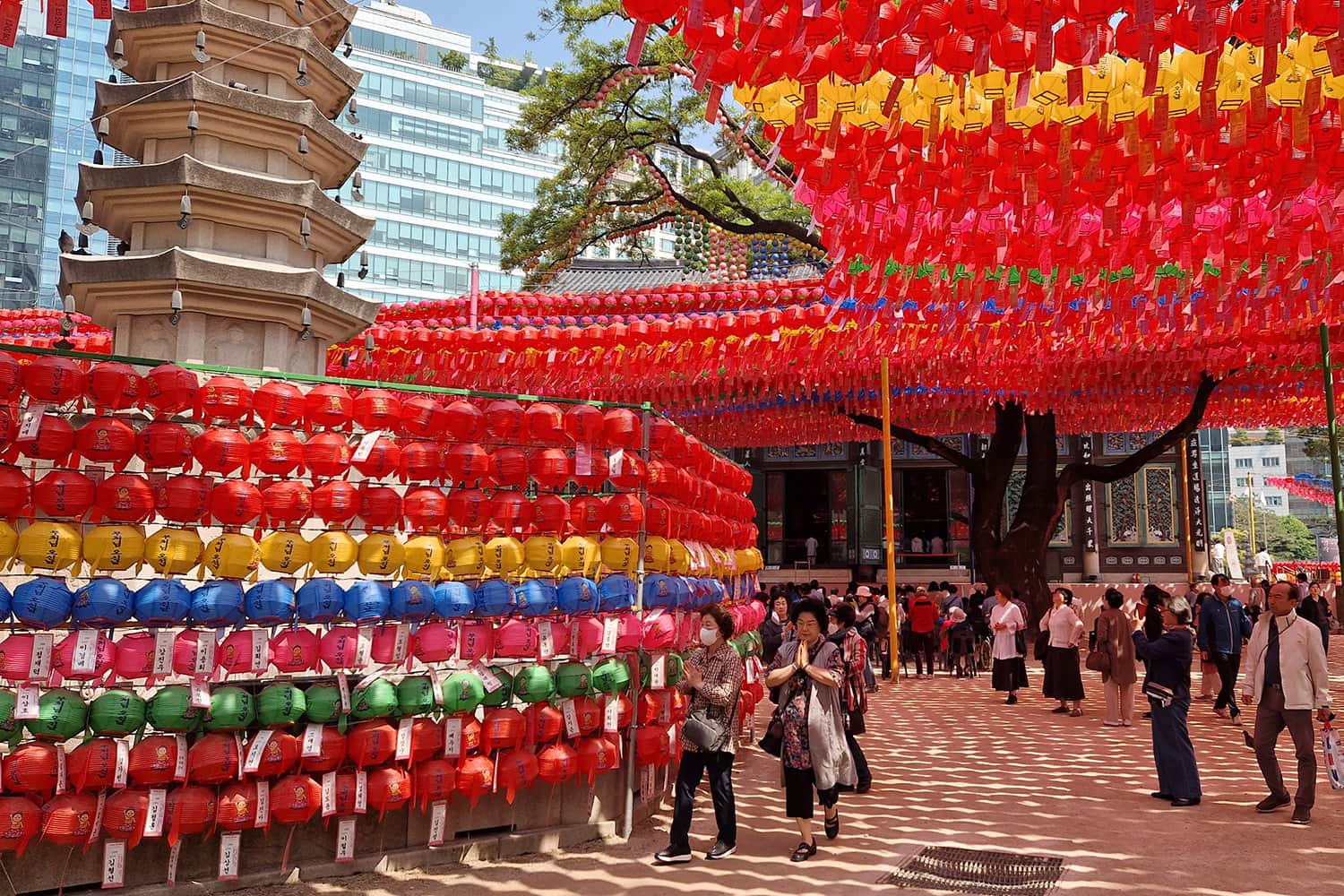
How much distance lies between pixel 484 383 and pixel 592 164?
820cm

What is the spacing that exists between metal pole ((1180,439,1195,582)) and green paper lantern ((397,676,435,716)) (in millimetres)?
20296

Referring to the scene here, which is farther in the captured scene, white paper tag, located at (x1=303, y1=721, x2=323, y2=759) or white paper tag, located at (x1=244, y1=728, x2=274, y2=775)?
white paper tag, located at (x1=303, y1=721, x2=323, y2=759)

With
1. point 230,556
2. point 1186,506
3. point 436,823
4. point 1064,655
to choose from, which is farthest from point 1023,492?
point 230,556

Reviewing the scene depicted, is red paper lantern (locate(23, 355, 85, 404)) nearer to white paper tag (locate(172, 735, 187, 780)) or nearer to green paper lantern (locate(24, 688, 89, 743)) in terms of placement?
green paper lantern (locate(24, 688, 89, 743))

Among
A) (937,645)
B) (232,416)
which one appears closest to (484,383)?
(232,416)

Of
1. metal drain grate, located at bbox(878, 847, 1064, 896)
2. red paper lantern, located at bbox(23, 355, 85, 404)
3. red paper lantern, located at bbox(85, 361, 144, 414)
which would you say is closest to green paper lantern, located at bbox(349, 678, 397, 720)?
red paper lantern, located at bbox(85, 361, 144, 414)

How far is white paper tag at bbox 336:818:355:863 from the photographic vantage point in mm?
5113

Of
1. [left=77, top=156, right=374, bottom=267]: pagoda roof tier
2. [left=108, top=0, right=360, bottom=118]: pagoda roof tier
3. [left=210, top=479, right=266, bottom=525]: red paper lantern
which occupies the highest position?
[left=108, top=0, right=360, bottom=118]: pagoda roof tier

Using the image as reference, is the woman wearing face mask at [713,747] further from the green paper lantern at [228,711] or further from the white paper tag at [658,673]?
the green paper lantern at [228,711]

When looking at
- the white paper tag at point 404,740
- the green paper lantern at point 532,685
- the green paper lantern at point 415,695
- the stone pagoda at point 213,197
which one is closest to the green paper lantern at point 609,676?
the green paper lantern at point 532,685

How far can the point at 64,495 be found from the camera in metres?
4.71

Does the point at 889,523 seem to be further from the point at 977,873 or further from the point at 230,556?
the point at 230,556

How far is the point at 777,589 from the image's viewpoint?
1908 centimetres

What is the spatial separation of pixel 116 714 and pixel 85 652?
1.11ft
